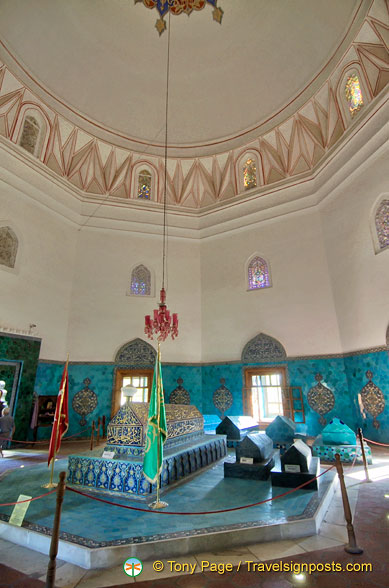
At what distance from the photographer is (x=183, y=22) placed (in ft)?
30.0

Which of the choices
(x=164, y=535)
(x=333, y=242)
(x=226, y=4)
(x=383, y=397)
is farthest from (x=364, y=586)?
(x=226, y=4)

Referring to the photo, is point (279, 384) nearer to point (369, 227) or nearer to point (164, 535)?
point (369, 227)

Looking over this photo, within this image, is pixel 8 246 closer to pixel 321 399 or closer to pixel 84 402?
pixel 84 402

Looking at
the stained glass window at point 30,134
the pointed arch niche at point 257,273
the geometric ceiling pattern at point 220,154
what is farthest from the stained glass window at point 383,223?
the stained glass window at point 30,134

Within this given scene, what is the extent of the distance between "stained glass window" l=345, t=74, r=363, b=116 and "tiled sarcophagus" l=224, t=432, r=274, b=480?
914cm

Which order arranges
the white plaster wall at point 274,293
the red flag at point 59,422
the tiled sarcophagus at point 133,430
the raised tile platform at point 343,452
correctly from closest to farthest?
1. the tiled sarcophagus at point 133,430
2. the red flag at point 59,422
3. the raised tile platform at point 343,452
4. the white plaster wall at point 274,293

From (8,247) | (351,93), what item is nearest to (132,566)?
(8,247)

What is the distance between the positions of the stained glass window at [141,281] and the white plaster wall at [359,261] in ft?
20.0

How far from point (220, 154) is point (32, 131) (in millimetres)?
6573

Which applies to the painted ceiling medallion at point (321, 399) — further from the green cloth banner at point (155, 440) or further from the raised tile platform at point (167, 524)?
the green cloth banner at point (155, 440)

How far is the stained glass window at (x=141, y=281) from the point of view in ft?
36.2

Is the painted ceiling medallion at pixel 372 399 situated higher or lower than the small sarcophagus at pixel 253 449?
higher

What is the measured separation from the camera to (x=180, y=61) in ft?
32.9

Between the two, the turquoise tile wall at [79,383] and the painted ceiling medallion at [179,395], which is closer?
the turquoise tile wall at [79,383]
